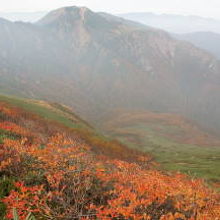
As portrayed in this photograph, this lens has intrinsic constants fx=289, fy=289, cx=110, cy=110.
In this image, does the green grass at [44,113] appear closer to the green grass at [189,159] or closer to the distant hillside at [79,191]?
the green grass at [189,159]

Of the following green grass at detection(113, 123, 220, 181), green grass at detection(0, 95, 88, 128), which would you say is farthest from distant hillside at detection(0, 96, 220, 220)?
green grass at detection(0, 95, 88, 128)

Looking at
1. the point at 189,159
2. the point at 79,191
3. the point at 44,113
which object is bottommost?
the point at 79,191

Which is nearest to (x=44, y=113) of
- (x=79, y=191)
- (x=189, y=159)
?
(x=189, y=159)

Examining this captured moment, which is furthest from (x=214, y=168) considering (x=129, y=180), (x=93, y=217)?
(x=93, y=217)

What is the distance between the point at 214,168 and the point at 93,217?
5442 cm

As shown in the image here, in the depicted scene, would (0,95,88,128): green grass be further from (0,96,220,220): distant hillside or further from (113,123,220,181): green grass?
(0,96,220,220): distant hillside

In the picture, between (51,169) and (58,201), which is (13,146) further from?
(58,201)

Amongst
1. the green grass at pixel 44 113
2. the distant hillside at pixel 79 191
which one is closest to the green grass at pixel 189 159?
the distant hillside at pixel 79 191

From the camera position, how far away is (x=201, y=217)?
8.34 metres

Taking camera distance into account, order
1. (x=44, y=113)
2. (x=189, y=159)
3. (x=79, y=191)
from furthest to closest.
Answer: (x=44, y=113) < (x=189, y=159) < (x=79, y=191)

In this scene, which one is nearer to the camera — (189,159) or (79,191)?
(79,191)

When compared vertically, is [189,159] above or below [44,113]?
below

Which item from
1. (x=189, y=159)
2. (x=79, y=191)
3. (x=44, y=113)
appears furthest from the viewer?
(x=44, y=113)

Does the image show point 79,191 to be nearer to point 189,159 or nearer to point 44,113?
point 189,159
